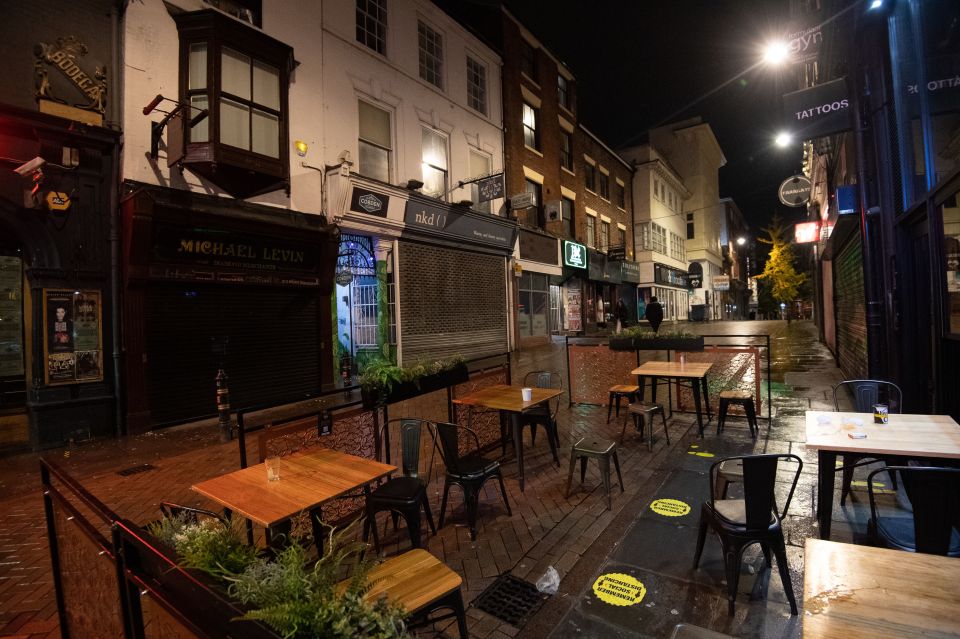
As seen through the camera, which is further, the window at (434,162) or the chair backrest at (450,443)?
the window at (434,162)

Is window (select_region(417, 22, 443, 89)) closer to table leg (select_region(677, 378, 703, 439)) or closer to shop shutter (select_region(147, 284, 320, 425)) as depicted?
shop shutter (select_region(147, 284, 320, 425))

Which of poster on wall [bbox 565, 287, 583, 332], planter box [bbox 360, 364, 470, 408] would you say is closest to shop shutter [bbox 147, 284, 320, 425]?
planter box [bbox 360, 364, 470, 408]

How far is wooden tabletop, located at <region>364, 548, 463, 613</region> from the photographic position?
2.27 metres

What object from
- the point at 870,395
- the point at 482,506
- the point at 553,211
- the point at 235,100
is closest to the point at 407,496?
the point at 482,506

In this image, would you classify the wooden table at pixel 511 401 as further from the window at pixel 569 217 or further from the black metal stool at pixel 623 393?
the window at pixel 569 217

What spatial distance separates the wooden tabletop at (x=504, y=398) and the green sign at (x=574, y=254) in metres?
15.6

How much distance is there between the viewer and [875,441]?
3379mm

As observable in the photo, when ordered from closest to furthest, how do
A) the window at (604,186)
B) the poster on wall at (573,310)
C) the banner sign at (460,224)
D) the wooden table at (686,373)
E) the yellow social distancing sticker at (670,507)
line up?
1. the yellow social distancing sticker at (670,507)
2. the wooden table at (686,373)
3. the banner sign at (460,224)
4. the poster on wall at (573,310)
5. the window at (604,186)

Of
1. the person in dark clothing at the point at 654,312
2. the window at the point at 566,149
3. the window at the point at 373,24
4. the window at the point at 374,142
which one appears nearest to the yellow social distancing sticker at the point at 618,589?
the window at the point at 374,142

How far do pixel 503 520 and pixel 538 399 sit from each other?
5.21 ft

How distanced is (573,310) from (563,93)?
11.0 meters

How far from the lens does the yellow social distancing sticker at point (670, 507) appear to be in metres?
4.39

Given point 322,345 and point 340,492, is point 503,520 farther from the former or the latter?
point 322,345

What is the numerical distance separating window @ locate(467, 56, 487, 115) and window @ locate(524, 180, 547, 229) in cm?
403
